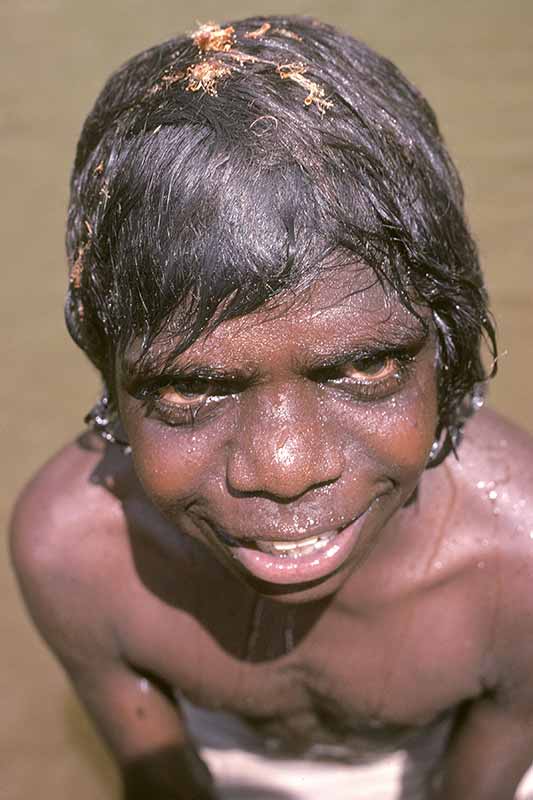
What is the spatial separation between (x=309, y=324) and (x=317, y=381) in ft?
0.28

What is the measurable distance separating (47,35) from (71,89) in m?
0.44

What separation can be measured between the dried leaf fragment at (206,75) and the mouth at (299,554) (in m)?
0.55

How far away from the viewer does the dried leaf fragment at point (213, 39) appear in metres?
1.45

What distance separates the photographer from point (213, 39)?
1471mm

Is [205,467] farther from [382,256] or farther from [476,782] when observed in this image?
[476,782]

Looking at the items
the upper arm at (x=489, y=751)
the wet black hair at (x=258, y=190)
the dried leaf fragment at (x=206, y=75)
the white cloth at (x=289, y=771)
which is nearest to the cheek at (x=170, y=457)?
the wet black hair at (x=258, y=190)

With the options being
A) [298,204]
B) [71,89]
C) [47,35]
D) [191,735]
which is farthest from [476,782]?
[47,35]

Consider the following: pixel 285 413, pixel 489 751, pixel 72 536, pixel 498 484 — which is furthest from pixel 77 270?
pixel 489 751

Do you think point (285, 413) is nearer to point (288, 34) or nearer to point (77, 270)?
point (77, 270)

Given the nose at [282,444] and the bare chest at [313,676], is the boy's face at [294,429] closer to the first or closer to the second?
the nose at [282,444]

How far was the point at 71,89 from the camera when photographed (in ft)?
15.6

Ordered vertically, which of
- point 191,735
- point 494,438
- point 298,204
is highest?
point 298,204

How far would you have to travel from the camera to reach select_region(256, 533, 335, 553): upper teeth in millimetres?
1479

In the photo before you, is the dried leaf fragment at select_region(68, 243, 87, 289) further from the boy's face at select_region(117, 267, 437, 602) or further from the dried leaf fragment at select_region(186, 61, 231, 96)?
the dried leaf fragment at select_region(186, 61, 231, 96)
